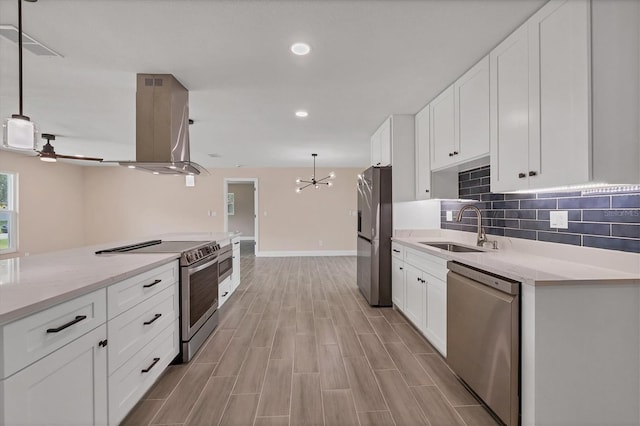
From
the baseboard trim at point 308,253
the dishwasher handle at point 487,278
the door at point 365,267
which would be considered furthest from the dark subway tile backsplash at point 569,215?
the baseboard trim at point 308,253

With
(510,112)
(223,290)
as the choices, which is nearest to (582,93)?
(510,112)

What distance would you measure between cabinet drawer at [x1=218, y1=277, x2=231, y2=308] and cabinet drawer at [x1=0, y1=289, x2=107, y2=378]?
1950mm

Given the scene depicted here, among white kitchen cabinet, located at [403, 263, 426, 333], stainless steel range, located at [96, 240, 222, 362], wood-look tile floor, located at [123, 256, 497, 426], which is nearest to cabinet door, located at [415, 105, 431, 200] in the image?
white kitchen cabinet, located at [403, 263, 426, 333]

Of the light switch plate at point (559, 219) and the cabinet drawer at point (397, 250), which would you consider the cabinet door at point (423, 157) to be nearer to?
the cabinet drawer at point (397, 250)

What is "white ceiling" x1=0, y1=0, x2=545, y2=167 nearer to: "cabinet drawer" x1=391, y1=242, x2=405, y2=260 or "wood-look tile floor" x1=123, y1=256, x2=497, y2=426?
"cabinet drawer" x1=391, y1=242, x2=405, y2=260

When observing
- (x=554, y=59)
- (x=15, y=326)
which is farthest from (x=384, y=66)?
(x=15, y=326)

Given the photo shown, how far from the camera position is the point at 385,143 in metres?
3.88

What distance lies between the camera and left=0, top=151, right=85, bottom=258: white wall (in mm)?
5918

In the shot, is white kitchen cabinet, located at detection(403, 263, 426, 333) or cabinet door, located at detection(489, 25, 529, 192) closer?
cabinet door, located at detection(489, 25, 529, 192)

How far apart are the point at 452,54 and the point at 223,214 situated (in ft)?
22.5

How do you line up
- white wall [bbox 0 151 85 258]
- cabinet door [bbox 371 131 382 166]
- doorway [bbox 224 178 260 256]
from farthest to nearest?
doorway [bbox 224 178 260 256] < white wall [bbox 0 151 85 258] < cabinet door [bbox 371 131 382 166]

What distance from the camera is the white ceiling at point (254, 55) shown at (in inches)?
68.1

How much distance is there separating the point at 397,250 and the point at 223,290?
85.1 inches

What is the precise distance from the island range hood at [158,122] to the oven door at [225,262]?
44.5 inches
